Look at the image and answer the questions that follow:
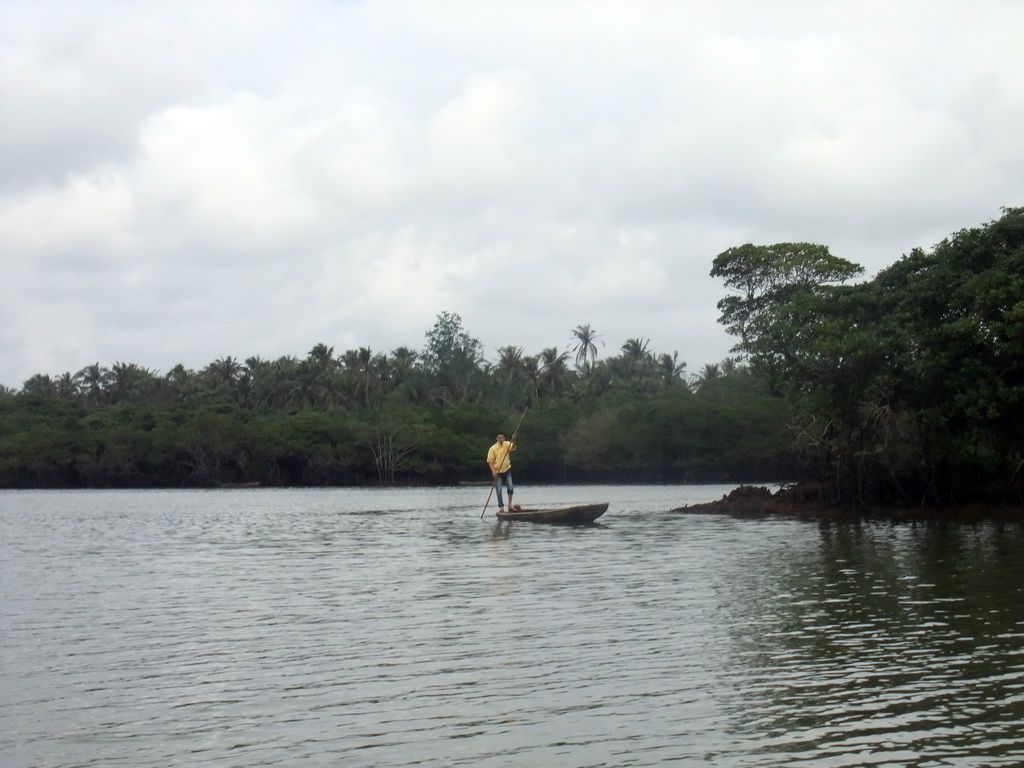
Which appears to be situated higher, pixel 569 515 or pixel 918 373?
pixel 918 373

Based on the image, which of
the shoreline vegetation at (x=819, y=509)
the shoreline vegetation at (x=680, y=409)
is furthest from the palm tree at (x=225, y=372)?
the shoreline vegetation at (x=819, y=509)

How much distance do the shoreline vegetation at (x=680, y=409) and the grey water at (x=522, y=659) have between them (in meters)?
9.16

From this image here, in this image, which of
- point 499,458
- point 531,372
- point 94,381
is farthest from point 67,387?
point 499,458

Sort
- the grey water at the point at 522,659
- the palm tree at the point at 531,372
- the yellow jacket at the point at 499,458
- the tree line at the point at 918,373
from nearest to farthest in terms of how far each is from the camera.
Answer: the grey water at the point at 522,659 < the tree line at the point at 918,373 < the yellow jacket at the point at 499,458 < the palm tree at the point at 531,372

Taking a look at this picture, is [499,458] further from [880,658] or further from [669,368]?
[669,368]

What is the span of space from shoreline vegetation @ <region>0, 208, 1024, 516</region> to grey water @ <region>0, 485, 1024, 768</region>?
9.16m

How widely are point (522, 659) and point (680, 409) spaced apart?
64051mm

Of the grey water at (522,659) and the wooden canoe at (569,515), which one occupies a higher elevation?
the wooden canoe at (569,515)

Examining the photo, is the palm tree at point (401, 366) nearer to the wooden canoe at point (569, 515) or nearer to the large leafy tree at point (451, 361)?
the large leafy tree at point (451, 361)

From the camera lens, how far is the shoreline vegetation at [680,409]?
2792cm

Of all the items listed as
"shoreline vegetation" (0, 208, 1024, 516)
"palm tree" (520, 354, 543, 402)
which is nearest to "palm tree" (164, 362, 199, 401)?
"shoreline vegetation" (0, 208, 1024, 516)

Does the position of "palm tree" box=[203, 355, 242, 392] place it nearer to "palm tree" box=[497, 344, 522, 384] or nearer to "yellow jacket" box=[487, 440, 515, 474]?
"palm tree" box=[497, 344, 522, 384]

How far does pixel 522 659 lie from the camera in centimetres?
959

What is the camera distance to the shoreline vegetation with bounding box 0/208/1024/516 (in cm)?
2792
